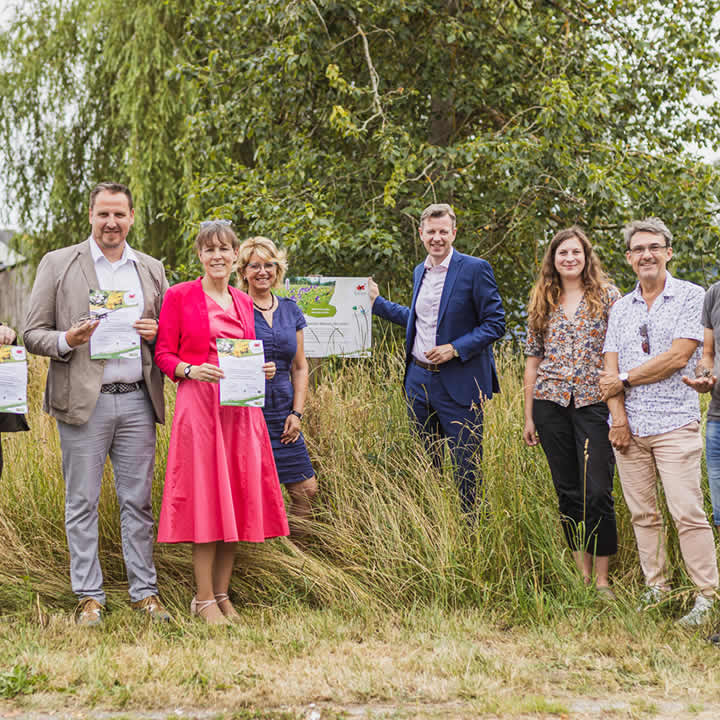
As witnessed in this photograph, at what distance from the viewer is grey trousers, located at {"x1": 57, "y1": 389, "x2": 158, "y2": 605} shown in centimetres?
450

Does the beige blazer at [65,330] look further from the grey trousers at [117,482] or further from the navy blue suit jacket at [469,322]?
the navy blue suit jacket at [469,322]

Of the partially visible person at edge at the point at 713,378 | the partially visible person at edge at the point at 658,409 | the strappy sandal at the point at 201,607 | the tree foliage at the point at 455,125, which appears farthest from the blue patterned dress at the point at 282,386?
the tree foliage at the point at 455,125

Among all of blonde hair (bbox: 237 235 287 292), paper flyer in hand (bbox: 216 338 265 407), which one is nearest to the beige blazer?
paper flyer in hand (bbox: 216 338 265 407)

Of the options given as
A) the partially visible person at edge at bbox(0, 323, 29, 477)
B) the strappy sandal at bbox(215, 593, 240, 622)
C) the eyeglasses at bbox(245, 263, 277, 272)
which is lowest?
the strappy sandal at bbox(215, 593, 240, 622)

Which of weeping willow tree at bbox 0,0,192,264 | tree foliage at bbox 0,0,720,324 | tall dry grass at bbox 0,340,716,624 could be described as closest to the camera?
tall dry grass at bbox 0,340,716,624

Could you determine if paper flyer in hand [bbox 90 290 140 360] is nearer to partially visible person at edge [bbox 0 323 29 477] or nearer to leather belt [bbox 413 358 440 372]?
partially visible person at edge [bbox 0 323 29 477]

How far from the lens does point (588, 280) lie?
16.1 ft

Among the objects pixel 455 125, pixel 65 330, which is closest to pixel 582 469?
pixel 65 330

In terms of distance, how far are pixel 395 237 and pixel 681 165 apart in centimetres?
290

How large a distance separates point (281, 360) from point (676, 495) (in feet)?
7.65

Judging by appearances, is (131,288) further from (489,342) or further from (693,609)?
(693,609)

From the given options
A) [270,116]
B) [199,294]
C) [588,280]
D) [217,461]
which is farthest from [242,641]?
[270,116]

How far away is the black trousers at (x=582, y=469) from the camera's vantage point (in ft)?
15.5

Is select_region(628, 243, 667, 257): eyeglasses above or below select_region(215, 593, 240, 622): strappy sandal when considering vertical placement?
above
